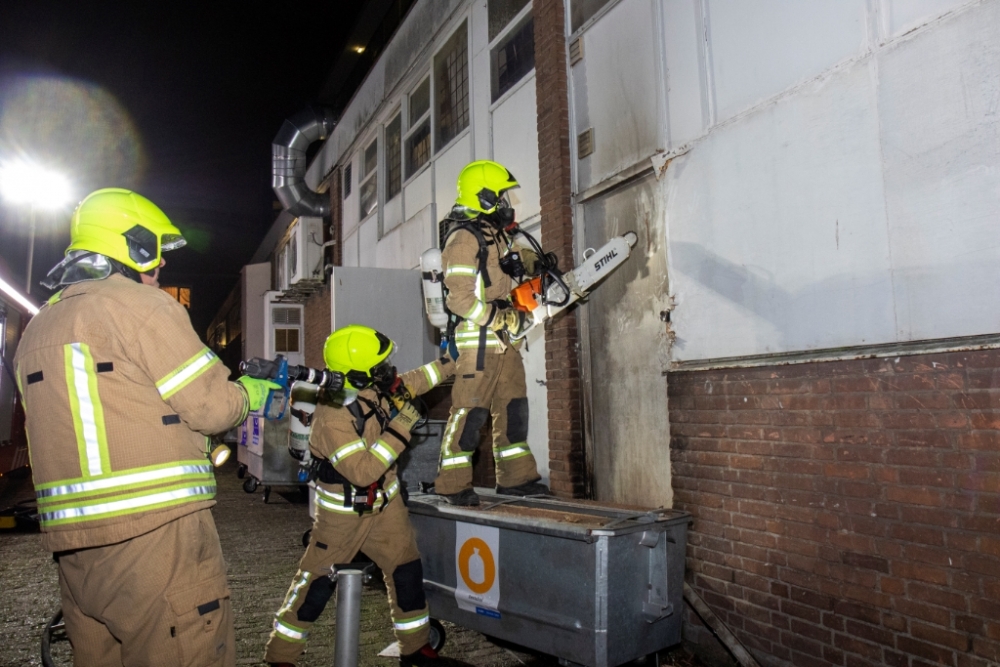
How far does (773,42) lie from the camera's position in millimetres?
4141

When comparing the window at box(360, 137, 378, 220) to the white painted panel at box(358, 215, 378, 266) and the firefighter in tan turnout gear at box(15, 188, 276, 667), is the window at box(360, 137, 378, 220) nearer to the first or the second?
the white painted panel at box(358, 215, 378, 266)

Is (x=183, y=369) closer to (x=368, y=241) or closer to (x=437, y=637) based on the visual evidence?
(x=437, y=637)

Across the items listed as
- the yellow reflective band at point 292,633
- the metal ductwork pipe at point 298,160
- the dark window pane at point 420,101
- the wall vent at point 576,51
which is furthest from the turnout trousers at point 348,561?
the metal ductwork pipe at point 298,160

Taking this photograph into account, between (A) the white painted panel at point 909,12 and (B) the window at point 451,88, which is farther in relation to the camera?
(B) the window at point 451,88

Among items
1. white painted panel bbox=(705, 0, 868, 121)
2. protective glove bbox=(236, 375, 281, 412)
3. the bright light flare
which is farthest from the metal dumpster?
the bright light flare

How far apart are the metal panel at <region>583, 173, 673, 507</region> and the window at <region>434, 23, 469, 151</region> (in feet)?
11.3

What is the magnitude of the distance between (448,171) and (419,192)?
1.09m

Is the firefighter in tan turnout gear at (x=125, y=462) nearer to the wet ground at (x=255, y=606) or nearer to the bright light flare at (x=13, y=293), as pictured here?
the wet ground at (x=255, y=606)

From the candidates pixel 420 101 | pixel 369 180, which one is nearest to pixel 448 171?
pixel 420 101

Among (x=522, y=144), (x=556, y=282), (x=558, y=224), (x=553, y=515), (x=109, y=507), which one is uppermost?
(x=522, y=144)

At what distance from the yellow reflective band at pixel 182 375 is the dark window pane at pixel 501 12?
578cm

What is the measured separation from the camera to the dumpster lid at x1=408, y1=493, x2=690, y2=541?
3842 mm

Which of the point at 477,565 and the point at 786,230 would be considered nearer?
the point at 786,230

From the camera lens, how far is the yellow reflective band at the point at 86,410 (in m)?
2.48
